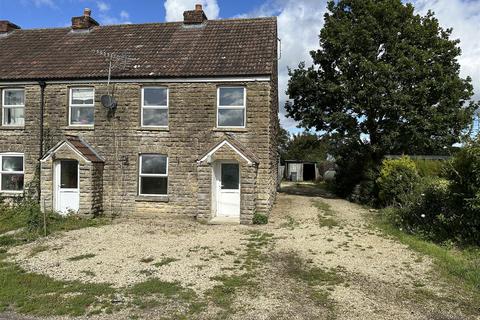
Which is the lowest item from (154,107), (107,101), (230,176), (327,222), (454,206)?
(327,222)

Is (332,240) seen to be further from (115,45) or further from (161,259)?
(115,45)

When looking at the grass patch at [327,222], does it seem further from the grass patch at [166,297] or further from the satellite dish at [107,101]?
the satellite dish at [107,101]

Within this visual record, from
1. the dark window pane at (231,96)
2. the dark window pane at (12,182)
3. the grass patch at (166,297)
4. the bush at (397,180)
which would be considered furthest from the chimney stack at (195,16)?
the grass patch at (166,297)

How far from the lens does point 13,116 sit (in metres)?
17.5

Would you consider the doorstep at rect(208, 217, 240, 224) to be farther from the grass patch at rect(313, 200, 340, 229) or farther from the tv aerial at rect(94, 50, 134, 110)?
the tv aerial at rect(94, 50, 134, 110)

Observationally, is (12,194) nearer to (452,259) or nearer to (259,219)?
(259,219)

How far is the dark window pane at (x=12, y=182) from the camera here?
56.7ft

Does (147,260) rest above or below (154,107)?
below

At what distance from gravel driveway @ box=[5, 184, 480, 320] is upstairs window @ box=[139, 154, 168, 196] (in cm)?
201

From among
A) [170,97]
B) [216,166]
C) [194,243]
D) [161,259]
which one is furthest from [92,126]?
[161,259]

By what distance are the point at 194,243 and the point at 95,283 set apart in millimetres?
3921

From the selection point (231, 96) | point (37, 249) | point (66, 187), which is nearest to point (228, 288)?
point (37, 249)

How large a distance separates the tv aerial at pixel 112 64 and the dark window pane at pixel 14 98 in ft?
11.6

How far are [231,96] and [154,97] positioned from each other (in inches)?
121
